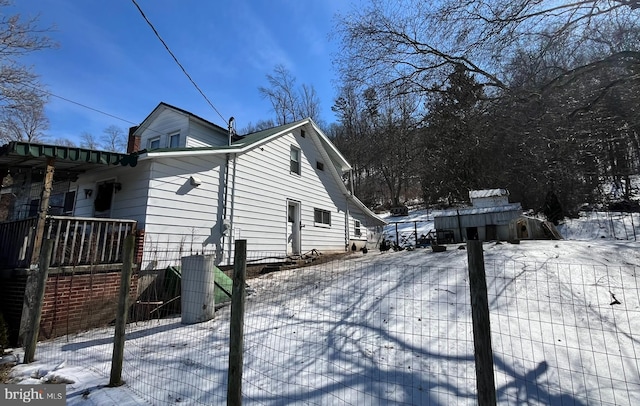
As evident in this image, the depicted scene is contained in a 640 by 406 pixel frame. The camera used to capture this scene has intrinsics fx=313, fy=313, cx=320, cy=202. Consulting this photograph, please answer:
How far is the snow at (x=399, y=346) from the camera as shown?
10.7 ft

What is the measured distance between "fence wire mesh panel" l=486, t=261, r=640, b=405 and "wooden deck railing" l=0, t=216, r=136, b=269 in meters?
7.66

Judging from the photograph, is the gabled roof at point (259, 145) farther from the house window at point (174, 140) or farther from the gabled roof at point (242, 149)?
the house window at point (174, 140)

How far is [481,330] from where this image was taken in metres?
2.13

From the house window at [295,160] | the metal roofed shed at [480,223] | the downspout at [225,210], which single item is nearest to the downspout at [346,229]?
the house window at [295,160]

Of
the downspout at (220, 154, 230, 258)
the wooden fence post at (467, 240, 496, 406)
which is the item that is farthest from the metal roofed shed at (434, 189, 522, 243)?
the wooden fence post at (467, 240, 496, 406)

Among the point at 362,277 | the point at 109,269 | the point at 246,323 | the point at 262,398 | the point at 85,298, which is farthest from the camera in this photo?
the point at 362,277

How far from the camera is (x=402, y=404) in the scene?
3.00 m

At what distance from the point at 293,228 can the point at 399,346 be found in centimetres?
886

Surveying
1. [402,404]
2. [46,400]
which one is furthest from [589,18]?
[46,400]

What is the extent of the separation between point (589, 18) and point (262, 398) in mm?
12289

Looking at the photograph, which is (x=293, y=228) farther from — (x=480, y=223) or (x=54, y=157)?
(x=54, y=157)

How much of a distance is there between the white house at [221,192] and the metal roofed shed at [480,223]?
4757 millimetres

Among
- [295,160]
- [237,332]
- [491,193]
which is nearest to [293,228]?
[295,160]

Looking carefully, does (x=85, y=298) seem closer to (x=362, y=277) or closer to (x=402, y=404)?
(x=362, y=277)
